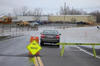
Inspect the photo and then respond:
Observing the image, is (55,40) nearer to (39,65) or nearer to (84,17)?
(39,65)

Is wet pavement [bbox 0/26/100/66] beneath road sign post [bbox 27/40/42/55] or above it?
beneath

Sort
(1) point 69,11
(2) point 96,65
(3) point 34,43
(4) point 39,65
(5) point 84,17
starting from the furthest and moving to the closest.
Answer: (1) point 69,11, (5) point 84,17, (3) point 34,43, (2) point 96,65, (4) point 39,65

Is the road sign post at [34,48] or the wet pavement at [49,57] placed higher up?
the road sign post at [34,48]

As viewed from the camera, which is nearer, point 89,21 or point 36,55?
point 36,55

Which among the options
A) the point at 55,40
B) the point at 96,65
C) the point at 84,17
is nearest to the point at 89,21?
the point at 84,17

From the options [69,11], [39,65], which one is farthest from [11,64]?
[69,11]

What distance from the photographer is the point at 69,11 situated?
592 feet

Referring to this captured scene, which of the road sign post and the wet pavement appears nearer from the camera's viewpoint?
the wet pavement

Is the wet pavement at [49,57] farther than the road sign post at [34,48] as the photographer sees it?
No

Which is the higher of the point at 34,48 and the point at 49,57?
the point at 34,48

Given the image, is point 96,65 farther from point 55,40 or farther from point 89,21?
point 89,21

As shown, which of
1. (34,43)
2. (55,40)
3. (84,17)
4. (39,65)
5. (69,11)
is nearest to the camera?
(39,65)

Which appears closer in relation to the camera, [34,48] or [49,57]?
[49,57]

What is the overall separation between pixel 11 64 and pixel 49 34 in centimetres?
1037
